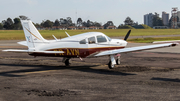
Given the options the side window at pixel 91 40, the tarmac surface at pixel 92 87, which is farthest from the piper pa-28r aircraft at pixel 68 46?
the tarmac surface at pixel 92 87

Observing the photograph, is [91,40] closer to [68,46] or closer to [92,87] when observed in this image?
[68,46]

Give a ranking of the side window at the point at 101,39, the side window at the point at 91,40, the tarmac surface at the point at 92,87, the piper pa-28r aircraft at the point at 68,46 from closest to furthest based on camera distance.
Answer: the tarmac surface at the point at 92,87
the piper pa-28r aircraft at the point at 68,46
the side window at the point at 91,40
the side window at the point at 101,39

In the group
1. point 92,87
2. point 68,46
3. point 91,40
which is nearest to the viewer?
point 92,87

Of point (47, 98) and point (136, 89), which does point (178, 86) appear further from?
point (47, 98)

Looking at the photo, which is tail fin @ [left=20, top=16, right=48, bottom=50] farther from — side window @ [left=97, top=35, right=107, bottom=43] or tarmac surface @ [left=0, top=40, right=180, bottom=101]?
side window @ [left=97, top=35, right=107, bottom=43]

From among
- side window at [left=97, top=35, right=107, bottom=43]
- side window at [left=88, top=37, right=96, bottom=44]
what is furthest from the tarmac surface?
side window at [left=97, top=35, right=107, bottom=43]

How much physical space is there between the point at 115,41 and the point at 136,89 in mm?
7815

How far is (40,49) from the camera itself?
15.7 meters

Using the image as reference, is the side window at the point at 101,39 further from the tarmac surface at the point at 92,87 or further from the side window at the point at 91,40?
the tarmac surface at the point at 92,87

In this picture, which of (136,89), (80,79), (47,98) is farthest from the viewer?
(80,79)

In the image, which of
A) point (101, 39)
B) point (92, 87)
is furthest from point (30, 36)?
point (92, 87)

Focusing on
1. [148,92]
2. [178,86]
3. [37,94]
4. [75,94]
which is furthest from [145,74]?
[37,94]

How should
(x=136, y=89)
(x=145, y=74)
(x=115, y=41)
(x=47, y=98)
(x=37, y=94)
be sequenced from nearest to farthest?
(x=47, y=98) < (x=37, y=94) < (x=136, y=89) < (x=145, y=74) < (x=115, y=41)

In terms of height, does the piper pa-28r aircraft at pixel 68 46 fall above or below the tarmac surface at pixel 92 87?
above
